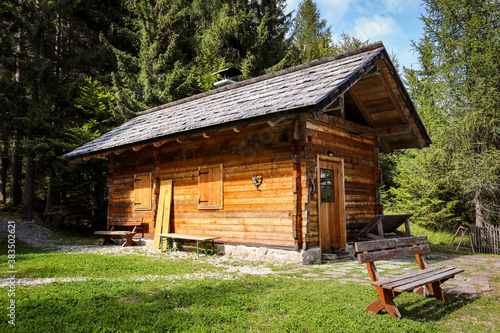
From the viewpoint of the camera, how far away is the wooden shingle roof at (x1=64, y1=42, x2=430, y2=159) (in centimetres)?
746

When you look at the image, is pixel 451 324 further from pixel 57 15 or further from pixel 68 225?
pixel 57 15

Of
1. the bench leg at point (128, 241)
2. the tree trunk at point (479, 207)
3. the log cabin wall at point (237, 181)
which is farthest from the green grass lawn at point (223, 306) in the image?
the tree trunk at point (479, 207)

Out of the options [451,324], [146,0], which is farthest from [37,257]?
[146,0]

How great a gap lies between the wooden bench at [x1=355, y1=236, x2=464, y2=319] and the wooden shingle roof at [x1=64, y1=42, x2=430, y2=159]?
315 cm

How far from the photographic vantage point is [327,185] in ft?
31.1

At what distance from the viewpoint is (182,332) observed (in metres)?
3.65

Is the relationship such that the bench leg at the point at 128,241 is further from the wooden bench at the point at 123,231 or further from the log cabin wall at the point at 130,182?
the log cabin wall at the point at 130,182

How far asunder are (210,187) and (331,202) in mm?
3649

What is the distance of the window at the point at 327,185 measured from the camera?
930cm

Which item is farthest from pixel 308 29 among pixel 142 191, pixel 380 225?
pixel 380 225

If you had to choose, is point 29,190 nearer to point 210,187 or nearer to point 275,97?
point 210,187

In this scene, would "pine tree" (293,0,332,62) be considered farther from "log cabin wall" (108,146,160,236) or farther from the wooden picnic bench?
the wooden picnic bench

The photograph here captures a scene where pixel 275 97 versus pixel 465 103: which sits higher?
pixel 465 103

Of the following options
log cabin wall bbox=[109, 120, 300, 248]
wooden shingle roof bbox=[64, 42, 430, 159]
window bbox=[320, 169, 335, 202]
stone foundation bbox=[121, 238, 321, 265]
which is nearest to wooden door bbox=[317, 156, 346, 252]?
window bbox=[320, 169, 335, 202]
